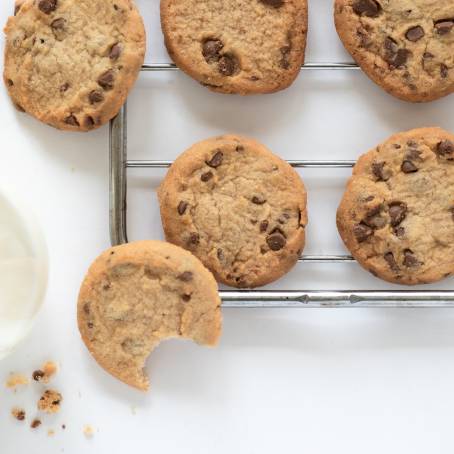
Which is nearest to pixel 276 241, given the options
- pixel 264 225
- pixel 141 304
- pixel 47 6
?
pixel 264 225

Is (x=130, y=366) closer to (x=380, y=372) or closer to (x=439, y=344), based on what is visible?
(x=380, y=372)

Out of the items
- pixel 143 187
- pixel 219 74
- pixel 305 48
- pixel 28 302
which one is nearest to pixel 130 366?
pixel 28 302

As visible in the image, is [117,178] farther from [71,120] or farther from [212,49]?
[212,49]

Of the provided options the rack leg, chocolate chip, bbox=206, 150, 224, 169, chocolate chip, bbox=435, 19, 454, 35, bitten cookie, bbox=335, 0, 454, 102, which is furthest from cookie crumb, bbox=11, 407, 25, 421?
chocolate chip, bbox=435, 19, 454, 35

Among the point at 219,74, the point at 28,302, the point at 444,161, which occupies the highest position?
the point at 219,74

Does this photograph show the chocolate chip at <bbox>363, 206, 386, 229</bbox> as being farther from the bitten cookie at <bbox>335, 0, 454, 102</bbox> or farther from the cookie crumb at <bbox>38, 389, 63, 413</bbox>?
the cookie crumb at <bbox>38, 389, 63, 413</bbox>
